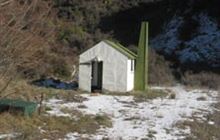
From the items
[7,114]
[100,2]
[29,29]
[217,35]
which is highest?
[100,2]

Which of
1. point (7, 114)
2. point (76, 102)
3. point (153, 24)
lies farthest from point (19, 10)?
point (153, 24)

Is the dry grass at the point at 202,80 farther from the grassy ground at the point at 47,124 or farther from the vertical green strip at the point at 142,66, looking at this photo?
the grassy ground at the point at 47,124

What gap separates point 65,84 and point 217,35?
66.6ft

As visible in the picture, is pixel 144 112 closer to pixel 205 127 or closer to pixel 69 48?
pixel 205 127

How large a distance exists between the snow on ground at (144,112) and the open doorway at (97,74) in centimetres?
298

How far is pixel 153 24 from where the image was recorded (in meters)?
50.2

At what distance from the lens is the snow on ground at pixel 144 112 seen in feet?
52.2

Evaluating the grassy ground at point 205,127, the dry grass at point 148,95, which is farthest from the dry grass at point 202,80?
the grassy ground at point 205,127

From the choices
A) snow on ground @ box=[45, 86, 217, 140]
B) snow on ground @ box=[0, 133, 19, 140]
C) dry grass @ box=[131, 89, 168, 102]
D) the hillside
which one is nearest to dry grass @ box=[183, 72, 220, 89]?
the hillside

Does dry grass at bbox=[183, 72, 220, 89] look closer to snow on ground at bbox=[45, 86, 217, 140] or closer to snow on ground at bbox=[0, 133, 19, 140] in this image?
snow on ground at bbox=[45, 86, 217, 140]

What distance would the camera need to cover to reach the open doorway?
27.2 meters

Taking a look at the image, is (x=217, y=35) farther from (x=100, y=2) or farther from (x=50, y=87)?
(x=50, y=87)

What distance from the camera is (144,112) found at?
20.1 meters

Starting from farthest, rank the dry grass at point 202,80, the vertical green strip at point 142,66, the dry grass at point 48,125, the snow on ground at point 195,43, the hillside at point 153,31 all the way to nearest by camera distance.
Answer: the snow on ground at point 195,43 < the hillside at point 153,31 < the dry grass at point 202,80 < the vertical green strip at point 142,66 < the dry grass at point 48,125
